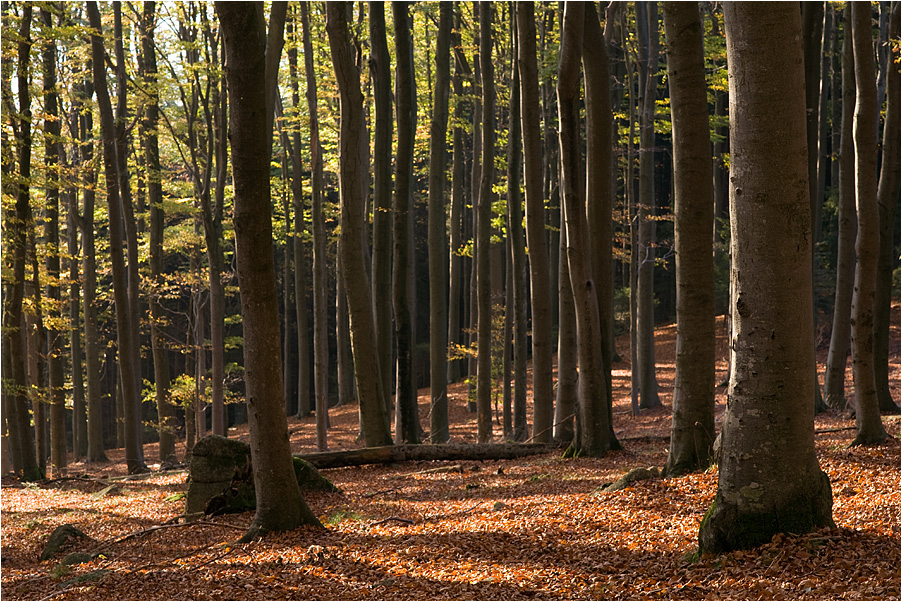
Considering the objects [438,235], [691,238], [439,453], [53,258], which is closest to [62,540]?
[439,453]

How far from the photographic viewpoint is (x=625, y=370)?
85.4 ft

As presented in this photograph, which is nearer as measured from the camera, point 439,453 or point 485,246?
point 439,453

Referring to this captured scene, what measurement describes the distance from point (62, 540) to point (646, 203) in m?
14.0

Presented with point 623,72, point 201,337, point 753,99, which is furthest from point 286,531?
point 623,72

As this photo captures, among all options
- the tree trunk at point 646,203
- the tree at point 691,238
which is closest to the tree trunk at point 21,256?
the tree at point 691,238

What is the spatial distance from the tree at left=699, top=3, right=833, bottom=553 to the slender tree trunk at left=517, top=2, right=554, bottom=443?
663 cm

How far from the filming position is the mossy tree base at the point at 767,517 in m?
4.61

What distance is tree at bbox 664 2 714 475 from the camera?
7.29 m

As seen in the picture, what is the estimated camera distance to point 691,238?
7.34m

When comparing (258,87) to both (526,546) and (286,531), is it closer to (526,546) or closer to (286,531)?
(286,531)

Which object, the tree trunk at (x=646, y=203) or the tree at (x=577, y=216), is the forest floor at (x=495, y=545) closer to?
the tree at (x=577, y=216)

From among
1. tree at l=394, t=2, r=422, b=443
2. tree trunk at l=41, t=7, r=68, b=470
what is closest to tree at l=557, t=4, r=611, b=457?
tree at l=394, t=2, r=422, b=443

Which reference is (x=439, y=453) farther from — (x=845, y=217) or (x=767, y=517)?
(x=767, y=517)

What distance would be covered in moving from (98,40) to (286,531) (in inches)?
458
